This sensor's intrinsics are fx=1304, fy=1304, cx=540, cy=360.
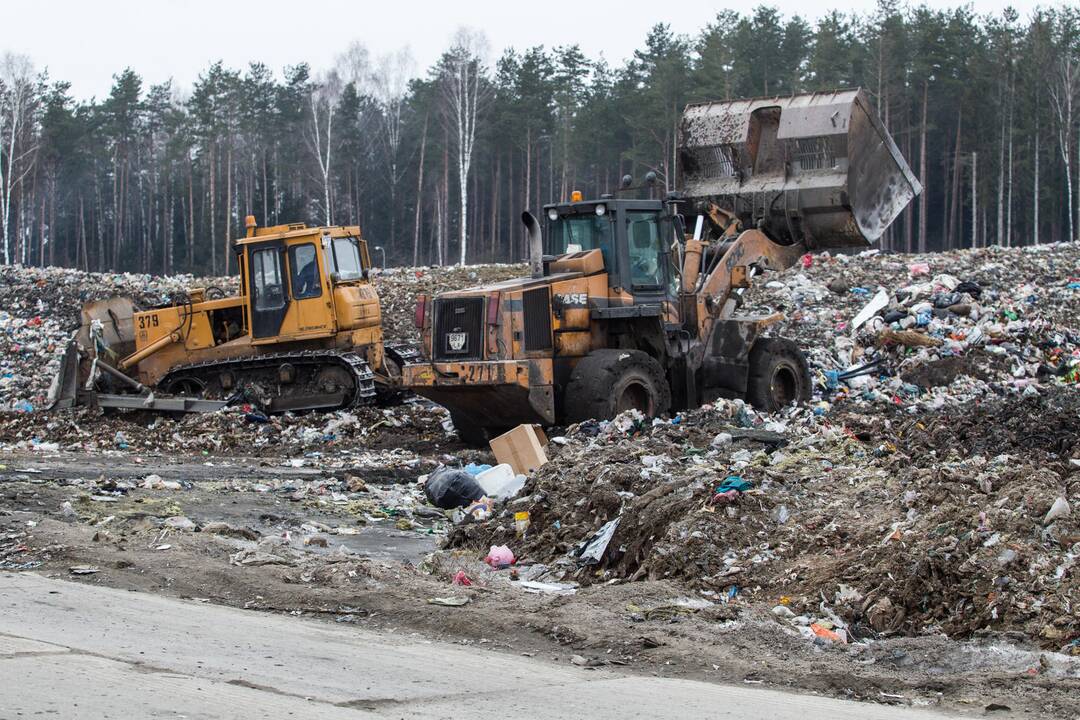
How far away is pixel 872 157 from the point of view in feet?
53.4

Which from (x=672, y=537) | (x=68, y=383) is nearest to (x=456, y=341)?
(x=672, y=537)

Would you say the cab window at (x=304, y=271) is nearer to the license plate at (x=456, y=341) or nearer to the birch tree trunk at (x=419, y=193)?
the license plate at (x=456, y=341)

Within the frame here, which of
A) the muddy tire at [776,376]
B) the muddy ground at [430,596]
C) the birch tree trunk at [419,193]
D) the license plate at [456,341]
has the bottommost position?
the muddy ground at [430,596]

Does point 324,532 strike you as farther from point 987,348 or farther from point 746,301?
point 746,301

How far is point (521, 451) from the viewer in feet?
37.7

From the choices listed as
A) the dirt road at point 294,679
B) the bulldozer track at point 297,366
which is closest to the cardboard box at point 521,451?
the bulldozer track at point 297,366

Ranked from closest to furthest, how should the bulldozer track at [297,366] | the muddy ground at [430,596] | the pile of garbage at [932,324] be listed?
the muddy ground at [430,596]
the bulldozer track at [297,366]
the pile of garbage at [932,324]

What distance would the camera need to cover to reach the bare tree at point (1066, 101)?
44.8m

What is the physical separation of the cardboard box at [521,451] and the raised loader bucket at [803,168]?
18.8 feet

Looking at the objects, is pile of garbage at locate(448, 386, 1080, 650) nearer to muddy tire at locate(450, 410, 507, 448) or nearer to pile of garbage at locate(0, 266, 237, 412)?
muddy tire at locate(450, 410, 507, 448)

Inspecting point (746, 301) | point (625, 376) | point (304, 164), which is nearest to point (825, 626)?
point (625, 376)

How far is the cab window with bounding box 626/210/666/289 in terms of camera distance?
14125mm

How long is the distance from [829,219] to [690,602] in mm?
10038

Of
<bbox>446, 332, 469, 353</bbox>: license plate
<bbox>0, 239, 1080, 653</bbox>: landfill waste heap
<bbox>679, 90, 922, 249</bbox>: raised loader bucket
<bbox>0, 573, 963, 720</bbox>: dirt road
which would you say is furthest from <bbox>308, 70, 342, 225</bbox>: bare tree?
<bbox>0, 573, 963, 720</bbox>: dirt road
